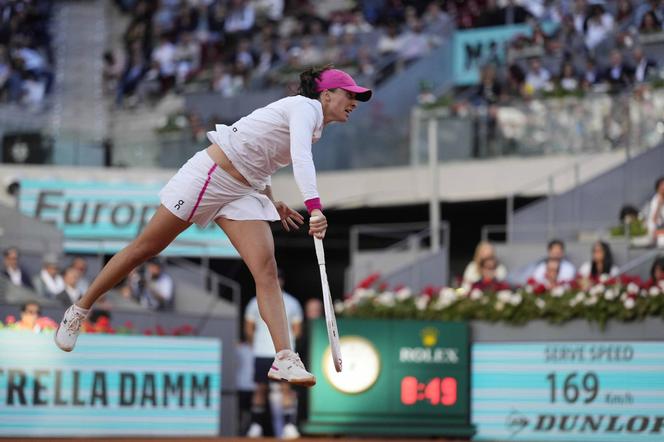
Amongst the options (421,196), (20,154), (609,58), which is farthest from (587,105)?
(20,154)

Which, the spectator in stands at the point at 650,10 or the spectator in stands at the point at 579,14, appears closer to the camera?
the spectator in stands at the point at 650,10

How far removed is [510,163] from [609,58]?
2322mm

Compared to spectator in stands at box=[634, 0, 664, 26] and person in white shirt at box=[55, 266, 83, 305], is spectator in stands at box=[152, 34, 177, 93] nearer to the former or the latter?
spectator in stands at box=[634, 0, 664, 26]

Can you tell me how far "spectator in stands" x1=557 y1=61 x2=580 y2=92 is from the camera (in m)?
21.5

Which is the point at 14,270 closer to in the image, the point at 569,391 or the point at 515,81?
the point at 569,391

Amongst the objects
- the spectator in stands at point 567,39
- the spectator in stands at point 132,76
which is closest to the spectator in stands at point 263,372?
the spectator in stands at point 567,39

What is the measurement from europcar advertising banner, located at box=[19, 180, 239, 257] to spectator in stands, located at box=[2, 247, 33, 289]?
546 cm

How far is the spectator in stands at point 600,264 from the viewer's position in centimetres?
1639

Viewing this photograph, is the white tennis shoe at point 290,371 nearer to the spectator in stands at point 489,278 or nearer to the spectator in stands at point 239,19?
the spectator in stands at point 489,278

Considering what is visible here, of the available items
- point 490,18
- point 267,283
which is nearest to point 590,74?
point 490,18

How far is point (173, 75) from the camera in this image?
28.8 m

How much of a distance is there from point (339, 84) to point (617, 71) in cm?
1376

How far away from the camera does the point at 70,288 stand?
17375 millimetres

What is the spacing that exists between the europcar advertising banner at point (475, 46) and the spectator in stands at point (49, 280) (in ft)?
31.1
